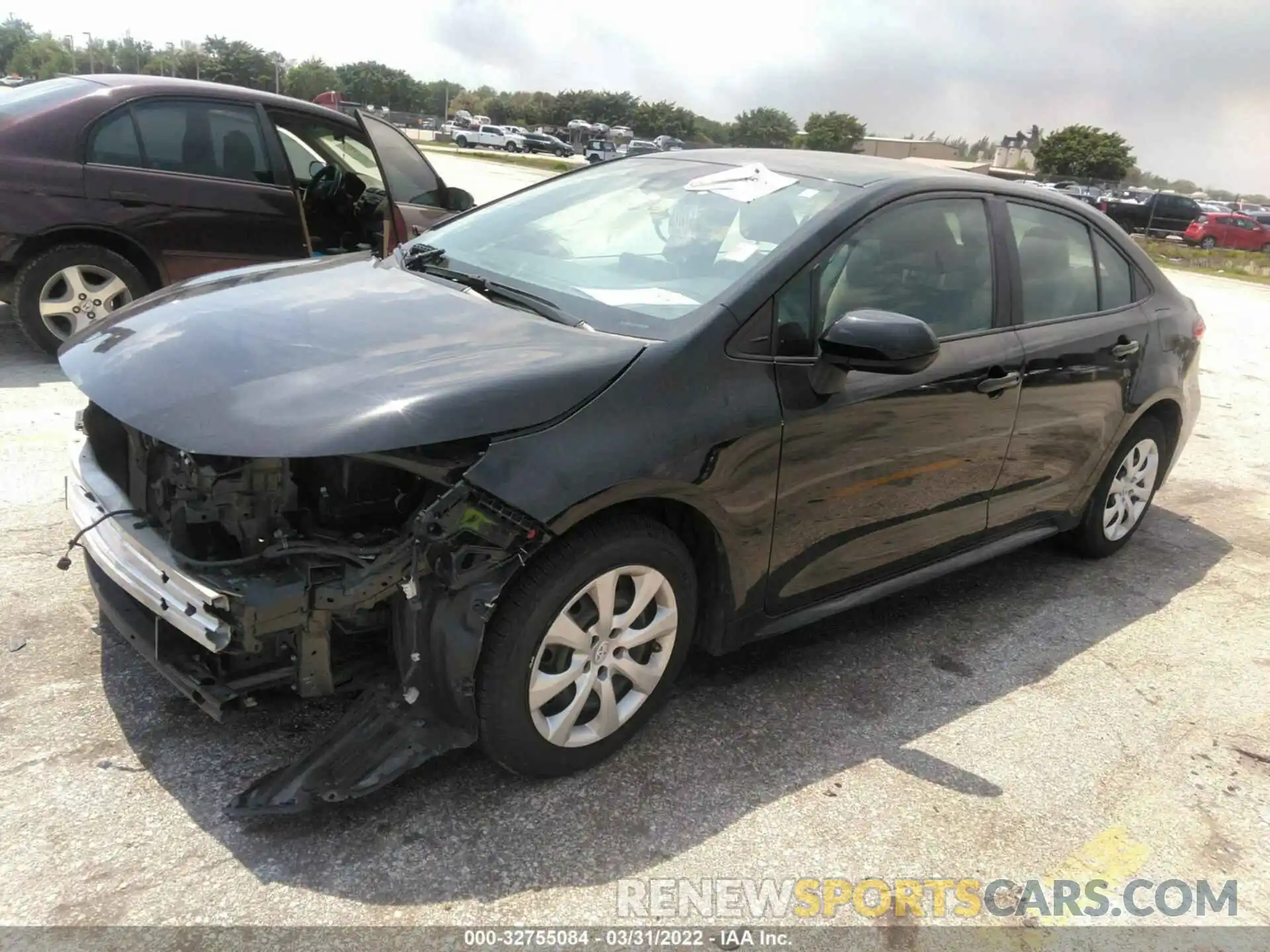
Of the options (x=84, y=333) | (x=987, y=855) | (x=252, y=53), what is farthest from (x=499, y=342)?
(x=252, y=53)

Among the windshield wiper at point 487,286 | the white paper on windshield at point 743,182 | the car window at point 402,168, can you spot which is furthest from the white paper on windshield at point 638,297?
the car window at point 402,168

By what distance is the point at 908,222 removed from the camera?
3312 millimetres

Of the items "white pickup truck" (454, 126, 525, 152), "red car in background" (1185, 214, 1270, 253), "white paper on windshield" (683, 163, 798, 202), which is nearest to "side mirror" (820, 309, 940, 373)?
"white paper on windshield" (683, 163, 798, 202)

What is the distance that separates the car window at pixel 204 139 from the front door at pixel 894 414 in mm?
4572

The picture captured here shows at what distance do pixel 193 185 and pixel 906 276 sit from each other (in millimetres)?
4654

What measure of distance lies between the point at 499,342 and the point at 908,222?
5.13 feet

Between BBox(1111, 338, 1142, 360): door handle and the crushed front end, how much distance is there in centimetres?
295

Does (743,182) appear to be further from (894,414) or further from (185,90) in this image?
(185,90)

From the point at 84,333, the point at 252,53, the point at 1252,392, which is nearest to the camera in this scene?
the point at 84,333

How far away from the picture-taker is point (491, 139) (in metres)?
69.2

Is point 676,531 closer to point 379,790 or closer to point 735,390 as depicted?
point 735,390

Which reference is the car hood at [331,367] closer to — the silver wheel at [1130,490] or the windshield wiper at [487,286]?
the windshield wiper at [487,286]

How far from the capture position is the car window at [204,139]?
19.3 feet

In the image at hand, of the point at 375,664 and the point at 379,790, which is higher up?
the point at 375,664
